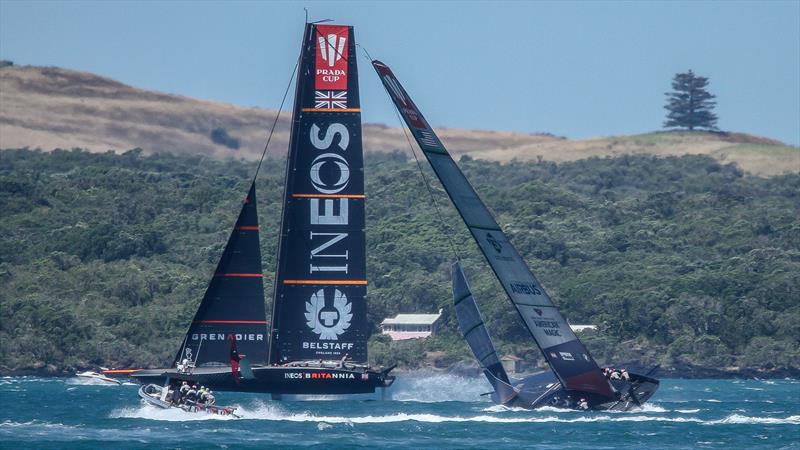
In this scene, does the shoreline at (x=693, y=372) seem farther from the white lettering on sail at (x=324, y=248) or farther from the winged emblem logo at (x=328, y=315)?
the white lettering on sail at (x=324, y=248)

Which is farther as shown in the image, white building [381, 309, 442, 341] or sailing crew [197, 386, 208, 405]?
white building [381, 309, 442, 341]

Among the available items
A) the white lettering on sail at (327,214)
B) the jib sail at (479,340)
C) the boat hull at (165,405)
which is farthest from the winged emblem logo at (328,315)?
the jib sail at (479,340)

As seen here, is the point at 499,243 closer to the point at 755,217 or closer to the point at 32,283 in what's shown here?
the point at 32,283

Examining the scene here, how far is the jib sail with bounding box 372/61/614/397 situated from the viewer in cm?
5241

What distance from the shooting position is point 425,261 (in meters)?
119

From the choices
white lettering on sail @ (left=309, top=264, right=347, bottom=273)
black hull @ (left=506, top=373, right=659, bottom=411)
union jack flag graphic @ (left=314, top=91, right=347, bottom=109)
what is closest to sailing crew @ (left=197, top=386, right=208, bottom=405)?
white lettering on sail @ (left=309, top=264, right=347, bottom=273)

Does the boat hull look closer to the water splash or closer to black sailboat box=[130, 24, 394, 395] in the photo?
the water splash

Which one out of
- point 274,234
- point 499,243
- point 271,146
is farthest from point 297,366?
point 271,146

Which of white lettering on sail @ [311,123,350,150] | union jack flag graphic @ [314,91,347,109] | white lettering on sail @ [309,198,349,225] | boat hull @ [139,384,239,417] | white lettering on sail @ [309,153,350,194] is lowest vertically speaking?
→ boat hull @ [139,384,239,417]

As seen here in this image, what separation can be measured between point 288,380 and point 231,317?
2818 millimetres

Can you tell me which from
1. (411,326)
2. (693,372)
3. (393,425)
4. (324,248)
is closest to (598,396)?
(393,425)

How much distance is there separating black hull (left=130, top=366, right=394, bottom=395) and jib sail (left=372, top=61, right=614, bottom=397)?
503 cm

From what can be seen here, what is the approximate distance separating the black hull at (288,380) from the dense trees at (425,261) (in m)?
42.0

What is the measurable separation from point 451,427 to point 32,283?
6052 cm
